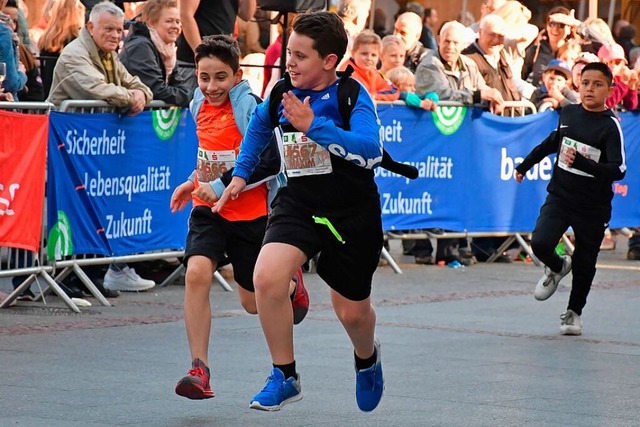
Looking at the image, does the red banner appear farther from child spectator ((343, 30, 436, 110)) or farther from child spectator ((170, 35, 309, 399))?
child spectator ((343, 30, 436, 110))

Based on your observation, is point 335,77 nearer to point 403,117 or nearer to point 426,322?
point 426,322

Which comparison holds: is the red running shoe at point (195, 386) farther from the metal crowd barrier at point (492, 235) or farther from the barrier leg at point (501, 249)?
the barrier leg at point (501, 249)

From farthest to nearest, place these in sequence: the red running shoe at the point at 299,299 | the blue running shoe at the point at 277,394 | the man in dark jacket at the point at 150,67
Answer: the man in dark jacket at the point at 150,67, the red running shoe at the point at 299,299, the blue running shoe at the point at 277,394

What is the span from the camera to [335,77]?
6395 millimetres

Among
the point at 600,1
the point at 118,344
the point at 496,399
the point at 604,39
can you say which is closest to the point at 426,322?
the point at 118,344

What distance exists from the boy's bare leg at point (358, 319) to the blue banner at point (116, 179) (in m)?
4.19

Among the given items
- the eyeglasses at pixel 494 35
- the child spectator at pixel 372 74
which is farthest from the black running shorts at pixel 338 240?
the eyeglasses at pixel 494 35

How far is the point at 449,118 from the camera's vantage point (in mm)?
13727

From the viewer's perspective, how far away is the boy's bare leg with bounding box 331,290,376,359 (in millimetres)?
6422

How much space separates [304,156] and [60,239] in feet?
14.4

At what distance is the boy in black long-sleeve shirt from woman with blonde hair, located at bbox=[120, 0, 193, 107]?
288cm

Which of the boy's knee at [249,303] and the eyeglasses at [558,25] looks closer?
the boy's knee at [249,303]

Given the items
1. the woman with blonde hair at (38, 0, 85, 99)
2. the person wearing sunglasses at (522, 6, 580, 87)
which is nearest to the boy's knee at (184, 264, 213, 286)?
the woman with blonde hair at (38, 0, 85, 99)

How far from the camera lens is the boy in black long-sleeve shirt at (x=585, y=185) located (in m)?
9.88
